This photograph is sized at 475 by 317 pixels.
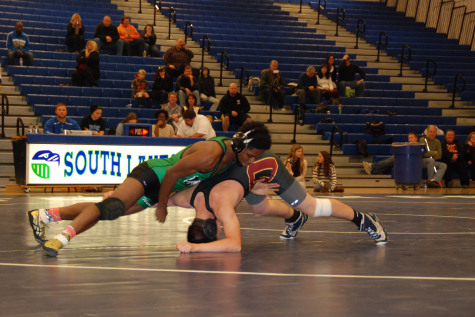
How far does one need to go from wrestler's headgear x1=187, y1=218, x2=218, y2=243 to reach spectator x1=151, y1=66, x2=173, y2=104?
1010cm

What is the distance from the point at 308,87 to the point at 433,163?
3.87 m

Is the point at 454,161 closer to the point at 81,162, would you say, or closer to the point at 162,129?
Answer: the point at 162,129

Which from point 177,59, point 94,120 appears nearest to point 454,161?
point 177,59

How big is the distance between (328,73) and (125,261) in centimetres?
1306

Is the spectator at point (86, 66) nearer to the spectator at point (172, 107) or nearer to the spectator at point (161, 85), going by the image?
the spectator at point (161, 85)

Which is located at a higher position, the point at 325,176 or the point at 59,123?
the point at 59,123

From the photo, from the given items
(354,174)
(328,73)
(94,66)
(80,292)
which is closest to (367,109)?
(328,73)

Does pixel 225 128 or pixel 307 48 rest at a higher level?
pixel 307 48

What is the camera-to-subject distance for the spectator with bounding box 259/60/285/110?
54.6 feet

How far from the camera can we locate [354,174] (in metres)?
14.9

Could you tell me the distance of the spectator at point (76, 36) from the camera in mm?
16469

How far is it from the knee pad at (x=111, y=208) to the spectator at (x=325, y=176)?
26.7ft

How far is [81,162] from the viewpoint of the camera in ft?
37.3

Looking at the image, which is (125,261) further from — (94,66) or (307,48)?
(307,48)
